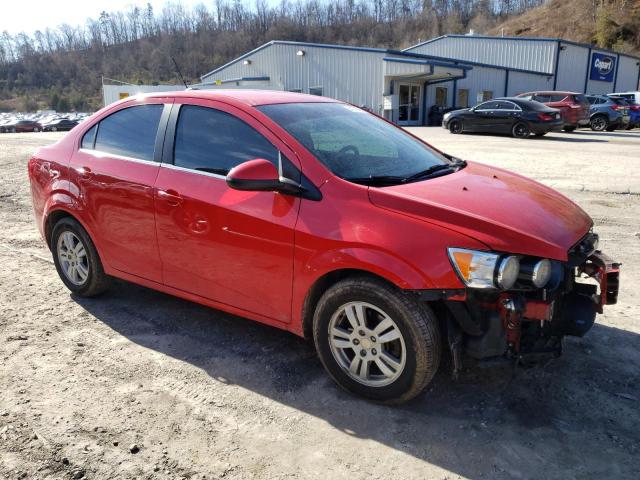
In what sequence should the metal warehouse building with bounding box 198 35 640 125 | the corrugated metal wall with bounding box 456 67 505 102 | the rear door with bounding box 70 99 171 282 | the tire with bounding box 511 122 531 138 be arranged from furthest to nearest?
the corrugated metal wall with bounding box 456 67 505 102, the metal warehouse building with bounding box 198 35 640 125, the tire with bounding box 511 122 531 138, the rear door with bounding box 70 99 171 282

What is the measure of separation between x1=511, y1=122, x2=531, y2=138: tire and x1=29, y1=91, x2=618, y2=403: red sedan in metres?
17.1

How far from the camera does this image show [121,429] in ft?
9.46

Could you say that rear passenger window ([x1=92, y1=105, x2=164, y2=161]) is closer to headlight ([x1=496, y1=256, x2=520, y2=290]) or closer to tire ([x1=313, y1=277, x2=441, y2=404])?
tire ([x1=313, y1=277, x2=441, y2=404])

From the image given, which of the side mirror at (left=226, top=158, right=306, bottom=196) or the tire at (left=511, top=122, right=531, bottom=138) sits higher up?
the side mirror at (left=226, top=158, right=306, bottom=196)

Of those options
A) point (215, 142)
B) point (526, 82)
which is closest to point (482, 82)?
point (526, 82)

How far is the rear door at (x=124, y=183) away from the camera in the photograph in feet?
12.8

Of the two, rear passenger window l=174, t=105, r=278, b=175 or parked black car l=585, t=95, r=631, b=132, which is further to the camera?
parked black car l=585, t=95, r=631, b=132

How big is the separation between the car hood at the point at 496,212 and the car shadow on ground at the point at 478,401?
917 mm

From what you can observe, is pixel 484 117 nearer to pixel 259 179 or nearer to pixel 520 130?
pixel 520 130

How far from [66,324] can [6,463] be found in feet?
5.55

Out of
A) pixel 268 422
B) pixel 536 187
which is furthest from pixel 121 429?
pixel 536 187

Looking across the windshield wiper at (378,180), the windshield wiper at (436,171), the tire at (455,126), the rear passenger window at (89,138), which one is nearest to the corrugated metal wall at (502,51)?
the tire at (455,126)

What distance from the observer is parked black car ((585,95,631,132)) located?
2411 centimetres

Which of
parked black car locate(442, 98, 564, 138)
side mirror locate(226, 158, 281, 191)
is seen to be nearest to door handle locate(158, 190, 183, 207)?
side mirror locate(226, 158, 281, 191)
